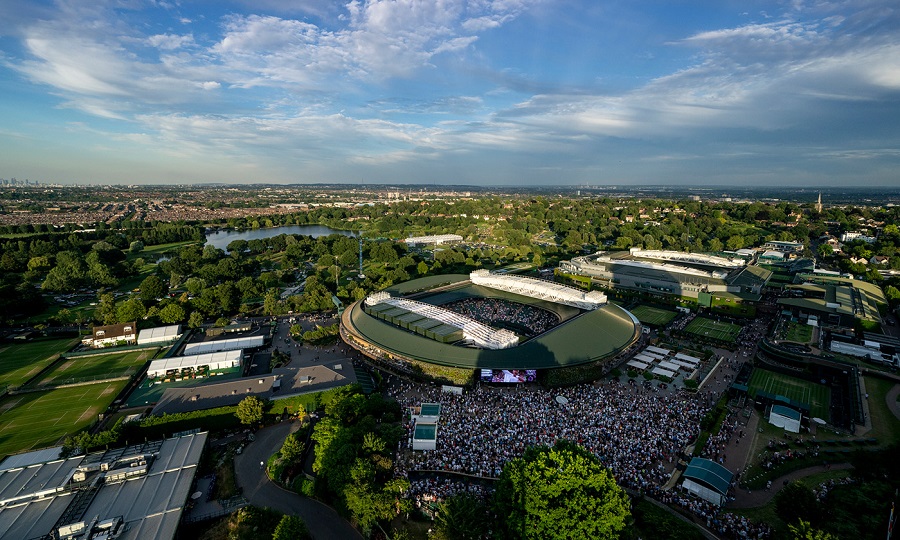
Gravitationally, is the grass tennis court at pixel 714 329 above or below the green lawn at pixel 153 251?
below

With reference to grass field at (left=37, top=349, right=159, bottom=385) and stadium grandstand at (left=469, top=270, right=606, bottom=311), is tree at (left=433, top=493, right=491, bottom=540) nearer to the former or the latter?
stadium grandstand at (left=469, top=270, right=606, bottom=311)

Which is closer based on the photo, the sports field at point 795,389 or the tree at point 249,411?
the tree at point 249,411

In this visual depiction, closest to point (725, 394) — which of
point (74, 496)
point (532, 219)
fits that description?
point (74, 496)

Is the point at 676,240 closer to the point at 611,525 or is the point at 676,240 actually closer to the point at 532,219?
the point at 532,219

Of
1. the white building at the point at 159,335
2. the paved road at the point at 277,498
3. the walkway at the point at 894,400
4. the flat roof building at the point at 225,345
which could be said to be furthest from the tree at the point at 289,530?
the walkway at the point at 894,400

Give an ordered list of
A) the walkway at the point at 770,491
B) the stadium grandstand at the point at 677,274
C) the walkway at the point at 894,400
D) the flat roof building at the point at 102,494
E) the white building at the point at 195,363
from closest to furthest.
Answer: the flat roof building at the point at 102,494 < the walkway at the point at 770,491 < the walkway at the point at 894,400 < the white building at the point at 195,363 < the stadium grandstand at the point at 677,274

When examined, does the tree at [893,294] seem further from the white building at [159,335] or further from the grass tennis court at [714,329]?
the white building at [159,335]
